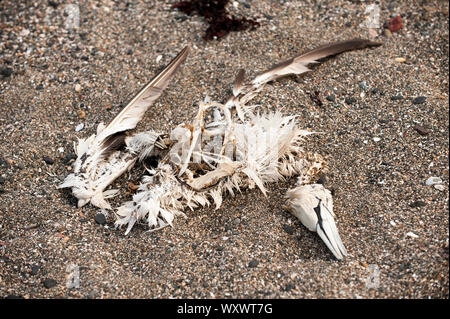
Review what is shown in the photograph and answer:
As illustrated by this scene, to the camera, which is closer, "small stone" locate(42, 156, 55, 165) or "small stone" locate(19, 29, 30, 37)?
"small stone" locate(42, 156, 55, 165)

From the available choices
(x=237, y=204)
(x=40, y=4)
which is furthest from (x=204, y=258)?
(x=40, y=4)

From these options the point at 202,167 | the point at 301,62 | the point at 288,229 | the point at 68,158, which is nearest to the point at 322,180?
the point at 288,229

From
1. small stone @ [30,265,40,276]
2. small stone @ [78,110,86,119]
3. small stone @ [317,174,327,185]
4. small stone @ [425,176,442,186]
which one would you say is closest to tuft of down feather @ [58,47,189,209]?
small stone @ [78,110,86,119]

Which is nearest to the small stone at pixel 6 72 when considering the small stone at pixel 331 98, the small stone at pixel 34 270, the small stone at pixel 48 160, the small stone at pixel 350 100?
the small stone at pixel 48 160

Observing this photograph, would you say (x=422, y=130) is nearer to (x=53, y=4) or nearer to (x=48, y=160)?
(x=48, y=160)

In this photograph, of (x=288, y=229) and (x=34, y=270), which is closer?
(x=34, y=270)

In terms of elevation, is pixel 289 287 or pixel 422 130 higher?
pixel 422 130

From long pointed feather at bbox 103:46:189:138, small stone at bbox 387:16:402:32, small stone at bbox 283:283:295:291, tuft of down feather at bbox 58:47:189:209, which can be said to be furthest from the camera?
small stone at bbox 387:16:402:32

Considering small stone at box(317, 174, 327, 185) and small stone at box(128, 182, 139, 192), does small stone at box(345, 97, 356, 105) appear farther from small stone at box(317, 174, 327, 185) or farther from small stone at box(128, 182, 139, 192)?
small stone at box(128, 182, 139, 192)
